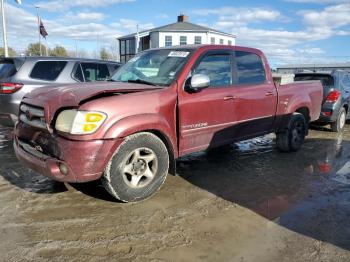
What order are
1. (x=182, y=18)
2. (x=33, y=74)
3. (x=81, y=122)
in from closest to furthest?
(x=81, y=122), (x=33, y=74), (x=182, y=18)

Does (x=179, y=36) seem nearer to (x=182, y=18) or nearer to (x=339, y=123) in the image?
(x=182, y=18)

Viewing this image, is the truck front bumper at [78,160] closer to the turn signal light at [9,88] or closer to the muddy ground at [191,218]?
the muddy ground at [191,218]

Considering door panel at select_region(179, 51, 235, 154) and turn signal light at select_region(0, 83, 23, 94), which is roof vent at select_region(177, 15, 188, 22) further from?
door panel at select_region(179, 51, 235, 154)

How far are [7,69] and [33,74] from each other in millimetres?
514

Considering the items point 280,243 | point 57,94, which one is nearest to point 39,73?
point 57,94

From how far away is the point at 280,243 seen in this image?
3125 mm

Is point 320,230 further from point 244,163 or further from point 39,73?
point 39,73

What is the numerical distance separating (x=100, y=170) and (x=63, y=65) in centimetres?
437

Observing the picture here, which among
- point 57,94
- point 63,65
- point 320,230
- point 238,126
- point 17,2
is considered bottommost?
point 320,230

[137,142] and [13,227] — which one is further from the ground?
[137,142]

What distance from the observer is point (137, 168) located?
12.9 ft

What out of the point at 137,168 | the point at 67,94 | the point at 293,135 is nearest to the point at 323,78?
the point at 293,135

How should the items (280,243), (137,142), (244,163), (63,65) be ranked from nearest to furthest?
(280,243)
(137,142)
(244,163)
(63,65)

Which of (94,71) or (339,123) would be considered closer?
(94,71)
